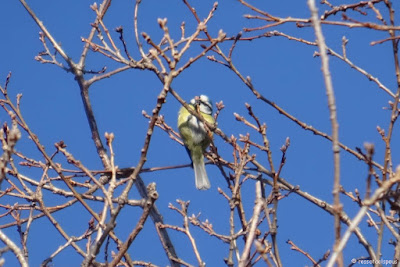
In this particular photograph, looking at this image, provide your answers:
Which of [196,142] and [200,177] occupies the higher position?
[196,142]

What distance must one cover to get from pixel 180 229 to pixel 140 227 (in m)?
1.31

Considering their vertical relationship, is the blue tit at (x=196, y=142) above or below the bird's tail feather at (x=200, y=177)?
above

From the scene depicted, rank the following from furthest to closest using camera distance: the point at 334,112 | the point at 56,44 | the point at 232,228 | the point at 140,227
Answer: the point at 56,44
the point at 232,228
the point at 140,227
the point at 334,112

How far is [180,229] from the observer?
350 centimetres

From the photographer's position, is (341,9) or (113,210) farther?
(341,9)

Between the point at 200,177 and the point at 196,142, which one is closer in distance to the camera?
the point at 200,177

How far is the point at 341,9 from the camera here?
3.32 m

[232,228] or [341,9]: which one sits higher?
[341,9]

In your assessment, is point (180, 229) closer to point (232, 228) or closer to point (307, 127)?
point (232, 228)

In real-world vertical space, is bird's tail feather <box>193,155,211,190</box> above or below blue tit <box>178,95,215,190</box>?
below

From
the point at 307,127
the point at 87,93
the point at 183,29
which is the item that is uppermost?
the point at 87,93

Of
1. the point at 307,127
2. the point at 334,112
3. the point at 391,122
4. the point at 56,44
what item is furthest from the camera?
the point at 56,44

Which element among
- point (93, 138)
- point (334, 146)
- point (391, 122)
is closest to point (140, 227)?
point (334, 146)

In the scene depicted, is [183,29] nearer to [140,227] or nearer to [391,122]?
[391,122]
